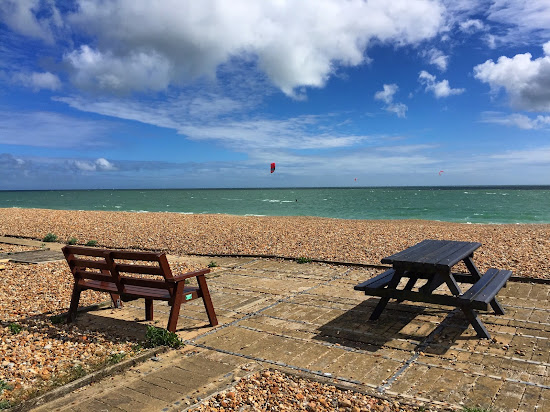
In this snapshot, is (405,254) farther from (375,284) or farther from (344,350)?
(344,350)

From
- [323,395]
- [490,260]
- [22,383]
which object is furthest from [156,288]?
[490,260]

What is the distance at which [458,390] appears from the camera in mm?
3631

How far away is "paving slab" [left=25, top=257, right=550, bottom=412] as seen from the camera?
3.61 m

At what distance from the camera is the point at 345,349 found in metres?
4.59

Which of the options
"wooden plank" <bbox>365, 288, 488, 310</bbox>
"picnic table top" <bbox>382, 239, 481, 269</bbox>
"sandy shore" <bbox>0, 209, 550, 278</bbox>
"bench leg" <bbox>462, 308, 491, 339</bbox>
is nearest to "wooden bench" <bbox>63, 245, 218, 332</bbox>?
"wooden plank" <bbox>365, 288, 488, 310</bbox>

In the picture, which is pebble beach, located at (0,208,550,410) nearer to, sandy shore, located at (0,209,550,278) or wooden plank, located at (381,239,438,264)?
sandy shore, located at (0,209,550,278)

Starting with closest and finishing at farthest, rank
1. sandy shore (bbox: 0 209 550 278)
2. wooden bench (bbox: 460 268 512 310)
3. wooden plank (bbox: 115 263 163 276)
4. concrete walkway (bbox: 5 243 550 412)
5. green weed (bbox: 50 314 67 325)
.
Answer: concrete walkway (bbox: 5 243 550 412), wooden bench (bbox: 460 268 512 310), wooden plank (bbox: 115 263 163 276), green weed (bbox: 50 314 67 325), sandy shore (bbox: 0 209 550 278)

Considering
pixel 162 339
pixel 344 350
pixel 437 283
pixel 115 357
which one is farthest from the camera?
pixel 437 283

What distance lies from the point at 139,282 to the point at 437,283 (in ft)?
14.0

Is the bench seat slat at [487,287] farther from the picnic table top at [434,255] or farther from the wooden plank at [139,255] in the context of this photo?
the wooden plank at [139,255]

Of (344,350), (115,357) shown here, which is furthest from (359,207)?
(115,357)

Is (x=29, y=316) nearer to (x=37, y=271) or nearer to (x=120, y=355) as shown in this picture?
(x=120, y=355)

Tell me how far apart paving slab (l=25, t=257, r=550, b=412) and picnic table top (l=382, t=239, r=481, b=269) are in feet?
2.85

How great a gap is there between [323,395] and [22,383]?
281cm
